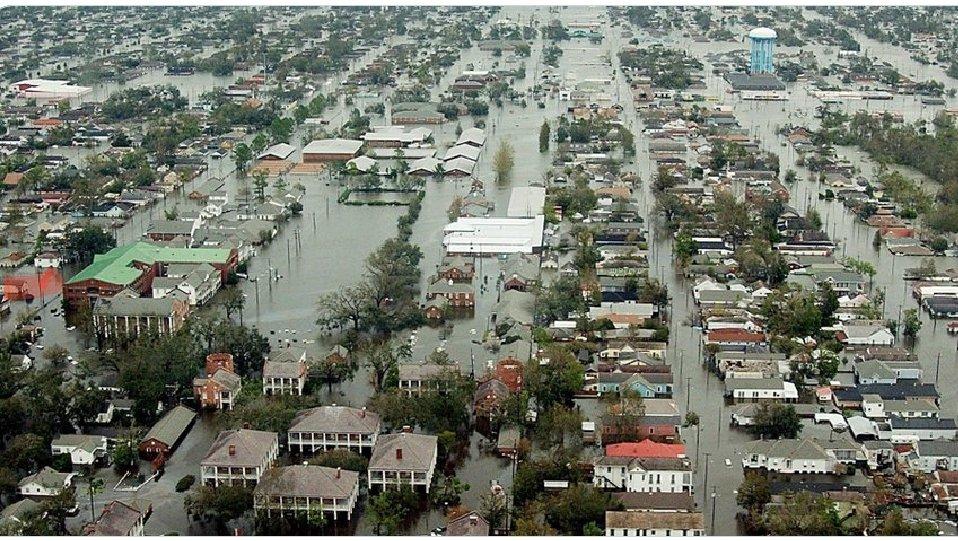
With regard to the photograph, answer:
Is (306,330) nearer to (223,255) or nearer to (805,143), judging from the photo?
(223,255)

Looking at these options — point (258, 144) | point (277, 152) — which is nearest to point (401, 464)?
point (277, 152)

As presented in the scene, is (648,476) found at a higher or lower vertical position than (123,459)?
higher

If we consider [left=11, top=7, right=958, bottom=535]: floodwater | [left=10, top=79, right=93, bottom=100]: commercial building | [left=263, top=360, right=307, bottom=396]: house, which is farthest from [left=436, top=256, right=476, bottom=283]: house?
[left=10, top=79, right=93, bottom=100]: commercial building

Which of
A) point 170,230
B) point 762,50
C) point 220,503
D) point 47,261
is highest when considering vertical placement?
point 762,50

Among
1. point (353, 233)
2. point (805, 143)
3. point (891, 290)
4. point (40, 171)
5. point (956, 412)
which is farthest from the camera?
point (805, 143)

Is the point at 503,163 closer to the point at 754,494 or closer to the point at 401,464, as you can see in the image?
the point at 401,464

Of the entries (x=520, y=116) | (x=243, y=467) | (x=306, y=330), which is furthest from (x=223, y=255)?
(x=520, y=116)

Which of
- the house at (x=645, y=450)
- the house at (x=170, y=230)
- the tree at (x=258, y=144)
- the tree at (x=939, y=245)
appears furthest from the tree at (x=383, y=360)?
the tree at (x=258, y=144)

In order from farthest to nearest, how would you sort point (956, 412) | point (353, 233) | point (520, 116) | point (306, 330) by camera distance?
1. point (520, 116)
2. point (353, 233)
3. point (306, 330)
4. point (956, 412)
